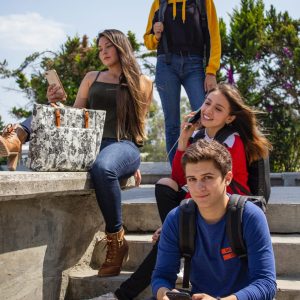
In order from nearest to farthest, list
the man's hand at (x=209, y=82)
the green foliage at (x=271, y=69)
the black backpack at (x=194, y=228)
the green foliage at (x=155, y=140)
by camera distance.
Answer: the black backpack at (x=194, y=228) → the man's hand at (x=209, y=82) → the green foliage at (x=271, y=69) → the green foliage at (x=155, y=140)

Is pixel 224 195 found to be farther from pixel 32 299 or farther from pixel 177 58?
pixel 177 58

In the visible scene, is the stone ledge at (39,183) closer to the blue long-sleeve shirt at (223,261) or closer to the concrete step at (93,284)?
the concrete step at (93,284)

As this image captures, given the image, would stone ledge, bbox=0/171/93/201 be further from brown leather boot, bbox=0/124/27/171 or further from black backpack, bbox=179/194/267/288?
black backpack, bbox=179/194/267/288

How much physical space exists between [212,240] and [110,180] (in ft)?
3.92

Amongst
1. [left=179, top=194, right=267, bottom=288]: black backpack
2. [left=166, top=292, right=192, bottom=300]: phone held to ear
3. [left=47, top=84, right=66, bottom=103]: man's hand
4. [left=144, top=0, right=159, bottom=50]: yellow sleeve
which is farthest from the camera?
[left=144, top=0, right=159, bottom=50]: yellow sleeve

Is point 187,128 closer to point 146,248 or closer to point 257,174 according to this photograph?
point 257,174

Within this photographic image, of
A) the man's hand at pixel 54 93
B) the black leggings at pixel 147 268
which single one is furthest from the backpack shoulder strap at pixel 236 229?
the man's hand at pixel 54 93

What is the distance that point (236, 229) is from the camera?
266 cm

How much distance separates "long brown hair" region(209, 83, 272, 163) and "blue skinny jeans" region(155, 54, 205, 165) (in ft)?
3.77

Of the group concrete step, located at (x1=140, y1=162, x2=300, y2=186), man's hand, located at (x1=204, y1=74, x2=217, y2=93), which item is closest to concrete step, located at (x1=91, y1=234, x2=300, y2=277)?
man's hand, located at (x1=204, y1=74, x2=217, y2=93)

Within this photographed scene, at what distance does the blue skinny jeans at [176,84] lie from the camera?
4.93 meters

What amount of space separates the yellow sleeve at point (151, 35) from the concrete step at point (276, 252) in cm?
168

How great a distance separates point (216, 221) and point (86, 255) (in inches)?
63.5

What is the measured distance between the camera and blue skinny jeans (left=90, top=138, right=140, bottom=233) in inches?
148
